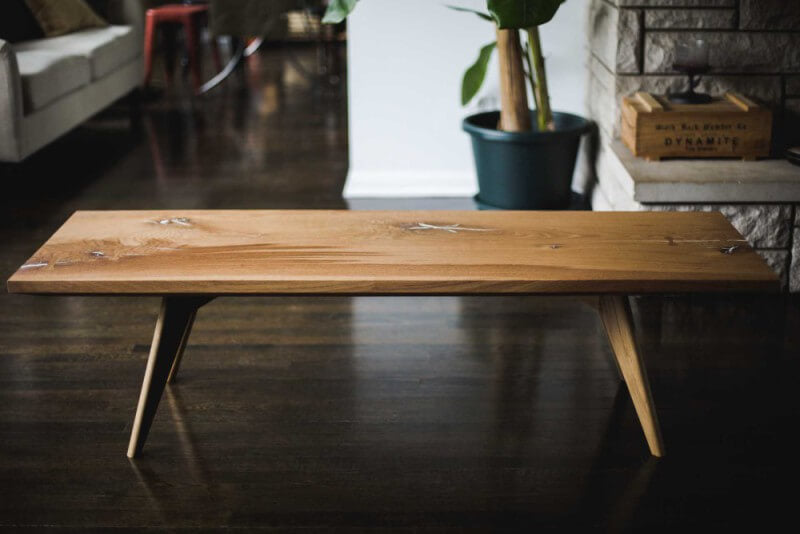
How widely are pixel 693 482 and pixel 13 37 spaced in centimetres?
369

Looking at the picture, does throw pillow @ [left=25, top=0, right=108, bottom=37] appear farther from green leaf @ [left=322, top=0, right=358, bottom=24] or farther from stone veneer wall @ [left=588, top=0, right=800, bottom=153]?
stone veneer wall @ [left=588, top=0, right=800, bottom=153]

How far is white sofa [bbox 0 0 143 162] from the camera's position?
3297 millimetres

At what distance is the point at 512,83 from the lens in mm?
2984

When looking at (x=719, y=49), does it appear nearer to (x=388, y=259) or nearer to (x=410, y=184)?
(x=410, y=184)

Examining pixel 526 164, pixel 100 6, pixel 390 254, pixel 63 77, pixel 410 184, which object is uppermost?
pixel 100 6

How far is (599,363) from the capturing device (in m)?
2.15

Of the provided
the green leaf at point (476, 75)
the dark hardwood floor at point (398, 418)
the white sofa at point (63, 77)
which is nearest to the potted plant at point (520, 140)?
the green leaf at point (476, 75)

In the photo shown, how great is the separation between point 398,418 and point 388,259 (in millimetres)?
407

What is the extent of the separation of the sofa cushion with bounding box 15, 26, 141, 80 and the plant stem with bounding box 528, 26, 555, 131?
2.13 meters

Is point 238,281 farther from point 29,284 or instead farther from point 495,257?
point 495,257

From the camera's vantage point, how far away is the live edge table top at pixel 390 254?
1.58 meters

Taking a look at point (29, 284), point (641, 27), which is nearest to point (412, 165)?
point (641, 27)

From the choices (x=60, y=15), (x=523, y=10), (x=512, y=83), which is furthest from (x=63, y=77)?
(x=523, y=10)

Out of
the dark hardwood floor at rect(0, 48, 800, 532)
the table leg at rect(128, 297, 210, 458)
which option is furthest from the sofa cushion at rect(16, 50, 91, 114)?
the table leg at rect(128, 297, 210, 458)
